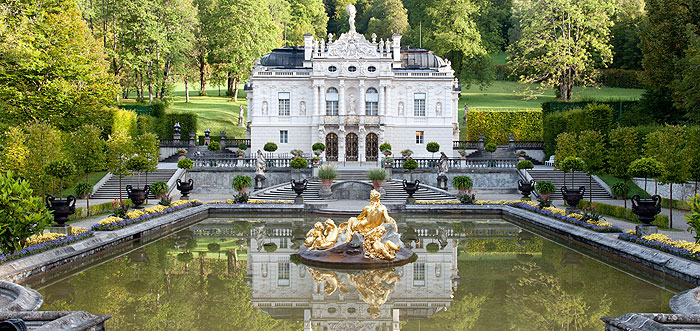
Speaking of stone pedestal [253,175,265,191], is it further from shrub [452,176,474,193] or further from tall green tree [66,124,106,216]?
shrub [452,176,474,193]

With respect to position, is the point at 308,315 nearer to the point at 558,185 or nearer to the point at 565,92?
the point at 558,185

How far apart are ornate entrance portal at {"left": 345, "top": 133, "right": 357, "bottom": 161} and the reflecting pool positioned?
26.6 m

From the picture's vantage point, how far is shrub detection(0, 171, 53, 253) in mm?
11734

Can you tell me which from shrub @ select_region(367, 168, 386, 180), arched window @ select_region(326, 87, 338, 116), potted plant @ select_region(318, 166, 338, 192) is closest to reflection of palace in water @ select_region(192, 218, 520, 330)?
potted plant @ select_region(318, 166, 338, 192)

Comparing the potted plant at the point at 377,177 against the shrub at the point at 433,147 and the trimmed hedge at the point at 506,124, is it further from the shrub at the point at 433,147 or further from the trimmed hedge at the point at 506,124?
the trimmed hedge at the point at 506,124

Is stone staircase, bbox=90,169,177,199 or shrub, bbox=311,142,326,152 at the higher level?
shrub, bbox=311,142,326,152

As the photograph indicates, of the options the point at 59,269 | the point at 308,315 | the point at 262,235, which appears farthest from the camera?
the point at 262,235

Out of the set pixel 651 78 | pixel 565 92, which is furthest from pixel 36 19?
pixel 565 92

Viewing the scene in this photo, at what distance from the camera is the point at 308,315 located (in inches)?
Result: 448

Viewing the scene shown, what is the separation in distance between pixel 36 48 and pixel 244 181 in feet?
48.1

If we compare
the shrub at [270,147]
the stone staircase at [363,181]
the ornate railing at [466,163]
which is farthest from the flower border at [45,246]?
the shrub at [270,147]

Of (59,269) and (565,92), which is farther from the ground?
(565,92)

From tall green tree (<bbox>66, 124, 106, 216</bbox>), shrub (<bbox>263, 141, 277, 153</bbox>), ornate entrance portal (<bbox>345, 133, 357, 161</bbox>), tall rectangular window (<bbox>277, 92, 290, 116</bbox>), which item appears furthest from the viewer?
tall rectangular window (<bbox>277, 92, 290, 116</bbox>)

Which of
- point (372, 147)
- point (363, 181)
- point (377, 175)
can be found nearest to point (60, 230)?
point (377, 175)
